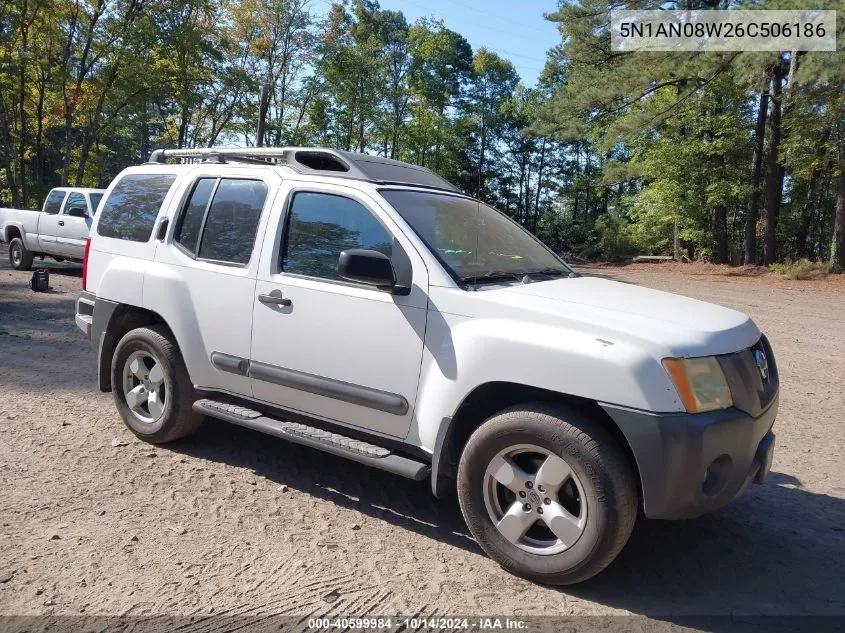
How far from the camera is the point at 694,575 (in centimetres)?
333

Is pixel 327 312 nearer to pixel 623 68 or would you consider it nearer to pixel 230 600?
pixel 230 600

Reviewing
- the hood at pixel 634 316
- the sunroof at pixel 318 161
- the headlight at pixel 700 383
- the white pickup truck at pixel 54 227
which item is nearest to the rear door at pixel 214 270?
the sunroof at pixel 318 161

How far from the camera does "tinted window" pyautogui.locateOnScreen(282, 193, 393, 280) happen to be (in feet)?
12.9

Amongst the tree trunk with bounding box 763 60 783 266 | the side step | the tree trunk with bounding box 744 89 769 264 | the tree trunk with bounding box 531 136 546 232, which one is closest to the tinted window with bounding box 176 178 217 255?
the side step

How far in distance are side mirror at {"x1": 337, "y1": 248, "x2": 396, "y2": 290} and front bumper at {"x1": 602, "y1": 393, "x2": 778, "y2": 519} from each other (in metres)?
1.30

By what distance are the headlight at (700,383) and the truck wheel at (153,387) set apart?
3207 millimetres

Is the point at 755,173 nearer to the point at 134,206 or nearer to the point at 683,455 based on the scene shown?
the point at 134,206

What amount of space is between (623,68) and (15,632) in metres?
24.3

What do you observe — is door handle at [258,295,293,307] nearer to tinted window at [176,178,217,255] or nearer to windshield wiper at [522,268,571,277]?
tinted window at [176,178,217,255]

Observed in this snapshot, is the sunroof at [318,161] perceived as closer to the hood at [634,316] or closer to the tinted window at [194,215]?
the tinted window at [194,215]

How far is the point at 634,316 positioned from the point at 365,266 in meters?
1.35

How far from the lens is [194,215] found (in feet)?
15.5

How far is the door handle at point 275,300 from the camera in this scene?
158 inches

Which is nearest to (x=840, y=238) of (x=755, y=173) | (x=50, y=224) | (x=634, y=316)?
(x=755, y=173)
